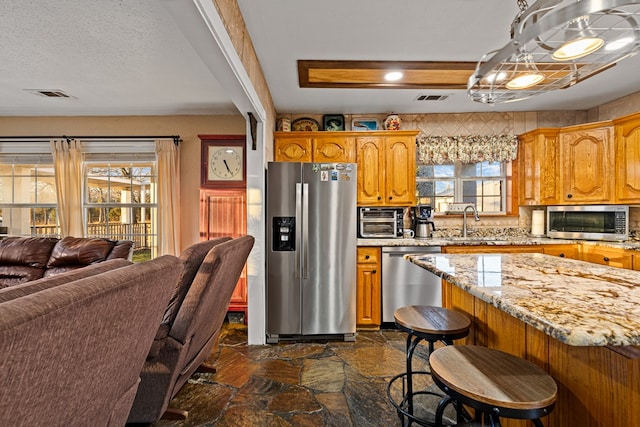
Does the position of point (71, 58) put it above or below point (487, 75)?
above

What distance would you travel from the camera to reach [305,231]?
307 cm

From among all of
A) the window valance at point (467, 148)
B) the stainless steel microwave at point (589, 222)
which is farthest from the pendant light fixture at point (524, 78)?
→ the stainless steel microwave at point (589, 222)

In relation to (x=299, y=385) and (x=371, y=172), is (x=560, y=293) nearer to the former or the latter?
(x=299, y=385)

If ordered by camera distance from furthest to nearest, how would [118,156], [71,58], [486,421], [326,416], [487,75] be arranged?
[118,156], [71,58], [326,416], [487,75], [486,421]

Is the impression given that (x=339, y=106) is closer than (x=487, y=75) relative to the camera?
No

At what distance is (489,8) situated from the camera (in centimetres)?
204

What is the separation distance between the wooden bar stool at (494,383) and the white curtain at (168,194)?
3.60m

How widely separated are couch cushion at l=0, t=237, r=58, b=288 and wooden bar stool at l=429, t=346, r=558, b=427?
3268 mm

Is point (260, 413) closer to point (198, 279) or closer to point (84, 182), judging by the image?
point (198, 279)

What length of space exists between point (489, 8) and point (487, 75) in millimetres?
826

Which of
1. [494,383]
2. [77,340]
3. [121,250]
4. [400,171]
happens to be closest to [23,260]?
[121,250]

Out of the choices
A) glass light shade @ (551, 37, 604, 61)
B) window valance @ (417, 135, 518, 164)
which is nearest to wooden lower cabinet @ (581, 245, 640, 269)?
window valance @ (417, 135, 518, 164)

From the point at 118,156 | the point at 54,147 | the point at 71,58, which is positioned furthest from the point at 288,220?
the point at 54,147

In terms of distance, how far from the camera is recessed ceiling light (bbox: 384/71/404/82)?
2938mm
